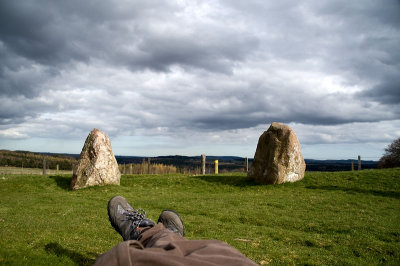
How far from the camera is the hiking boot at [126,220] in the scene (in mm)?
3459

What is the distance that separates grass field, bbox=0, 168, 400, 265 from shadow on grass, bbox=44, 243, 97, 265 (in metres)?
0.01

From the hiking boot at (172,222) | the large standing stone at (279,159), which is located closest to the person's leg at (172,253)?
the hiking boot at (172,222)

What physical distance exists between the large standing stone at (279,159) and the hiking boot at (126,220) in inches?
515

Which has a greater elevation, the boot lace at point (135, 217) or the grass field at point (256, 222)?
the boot lace at point (135, 217)

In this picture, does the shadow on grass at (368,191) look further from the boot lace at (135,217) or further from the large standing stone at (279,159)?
the boot lace at (135,217)

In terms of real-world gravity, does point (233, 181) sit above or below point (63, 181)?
above

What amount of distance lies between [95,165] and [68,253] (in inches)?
496

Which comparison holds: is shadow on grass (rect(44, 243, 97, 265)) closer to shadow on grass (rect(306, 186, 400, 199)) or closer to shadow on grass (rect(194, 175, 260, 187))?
shadow on grass (rect(194, 175, 260, 187))

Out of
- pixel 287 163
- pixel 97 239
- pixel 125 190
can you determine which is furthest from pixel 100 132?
pixel 97 239

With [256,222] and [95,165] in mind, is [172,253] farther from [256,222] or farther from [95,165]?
[95,165]

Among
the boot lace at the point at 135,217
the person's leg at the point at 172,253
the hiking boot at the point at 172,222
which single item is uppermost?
the person's leg at the point at 172,253

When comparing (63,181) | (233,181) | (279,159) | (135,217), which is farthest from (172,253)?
(63,181)

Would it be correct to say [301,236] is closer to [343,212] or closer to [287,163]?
[343,212]

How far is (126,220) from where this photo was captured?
393cm
